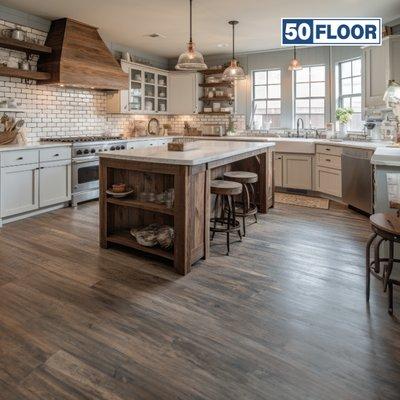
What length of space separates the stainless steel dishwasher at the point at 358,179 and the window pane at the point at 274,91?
255cm

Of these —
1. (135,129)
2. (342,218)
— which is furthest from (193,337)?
(135,129)

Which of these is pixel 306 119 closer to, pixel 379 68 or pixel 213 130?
pixel 213 130

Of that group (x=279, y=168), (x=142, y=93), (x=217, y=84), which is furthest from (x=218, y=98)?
(x=279, y=168)

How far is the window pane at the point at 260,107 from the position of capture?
295 inches

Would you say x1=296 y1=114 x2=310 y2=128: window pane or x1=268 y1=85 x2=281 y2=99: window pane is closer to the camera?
x1=296 y1=114 x2=310 y2=128: window pane

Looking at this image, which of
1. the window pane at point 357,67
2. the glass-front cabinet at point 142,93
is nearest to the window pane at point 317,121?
the window pane at point 357,67

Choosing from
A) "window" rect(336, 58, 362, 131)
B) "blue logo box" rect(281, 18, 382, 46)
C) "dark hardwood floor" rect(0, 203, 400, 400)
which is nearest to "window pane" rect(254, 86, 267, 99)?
"window" rect(336, 58, 362, 131)

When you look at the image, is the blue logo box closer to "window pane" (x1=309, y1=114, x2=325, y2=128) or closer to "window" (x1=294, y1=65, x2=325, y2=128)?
"window" (x1=294, y1=65, x2=325, y2=128)

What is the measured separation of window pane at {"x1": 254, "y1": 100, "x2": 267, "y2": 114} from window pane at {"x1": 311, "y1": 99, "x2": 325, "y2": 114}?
101 cm

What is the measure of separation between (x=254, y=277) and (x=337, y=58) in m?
5.16

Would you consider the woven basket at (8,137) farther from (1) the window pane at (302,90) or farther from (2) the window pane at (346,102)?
(2) the window pane at (346,102)

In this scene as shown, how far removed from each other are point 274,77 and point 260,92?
1.35ft

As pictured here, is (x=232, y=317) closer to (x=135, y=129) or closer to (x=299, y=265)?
(x=299, y=265)

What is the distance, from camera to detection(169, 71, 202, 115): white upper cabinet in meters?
7.61
